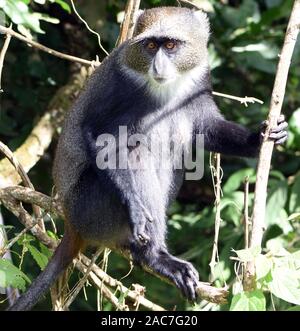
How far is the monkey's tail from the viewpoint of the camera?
17.0ft

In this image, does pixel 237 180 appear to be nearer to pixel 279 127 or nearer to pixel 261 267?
pixel 279 127

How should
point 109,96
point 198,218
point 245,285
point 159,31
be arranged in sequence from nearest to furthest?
point 245,285, point 159,31, point 109,96, point 198,218

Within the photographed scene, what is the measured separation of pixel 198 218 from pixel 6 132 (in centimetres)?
217

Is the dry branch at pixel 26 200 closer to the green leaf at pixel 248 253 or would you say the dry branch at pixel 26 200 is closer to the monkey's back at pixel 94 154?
the monkey's back at pixel 94 154

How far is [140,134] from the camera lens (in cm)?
576

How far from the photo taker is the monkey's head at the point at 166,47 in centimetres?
536

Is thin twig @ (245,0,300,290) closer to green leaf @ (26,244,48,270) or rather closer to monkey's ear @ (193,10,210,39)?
monkey's ear @ (193,10,210,39)

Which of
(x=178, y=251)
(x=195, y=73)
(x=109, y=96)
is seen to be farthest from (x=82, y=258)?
(x=178, y=251)

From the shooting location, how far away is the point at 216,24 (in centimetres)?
796

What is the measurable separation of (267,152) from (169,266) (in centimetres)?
126

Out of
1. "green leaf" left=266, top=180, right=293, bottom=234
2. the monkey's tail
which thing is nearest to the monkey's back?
the monkey's tail

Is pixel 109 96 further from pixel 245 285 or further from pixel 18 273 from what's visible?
pixel 245 285

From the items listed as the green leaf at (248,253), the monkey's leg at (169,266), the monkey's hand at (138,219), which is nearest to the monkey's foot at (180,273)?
the monkey's leg at (169,266)
